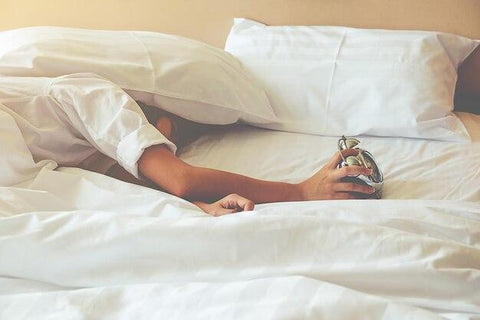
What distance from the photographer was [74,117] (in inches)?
46.7

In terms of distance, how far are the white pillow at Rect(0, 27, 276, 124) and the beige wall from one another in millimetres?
268

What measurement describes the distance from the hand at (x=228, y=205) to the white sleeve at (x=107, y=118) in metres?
0.16

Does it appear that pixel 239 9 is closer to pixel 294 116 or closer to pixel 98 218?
pixel 294 116

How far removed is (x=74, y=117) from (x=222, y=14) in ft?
2.24

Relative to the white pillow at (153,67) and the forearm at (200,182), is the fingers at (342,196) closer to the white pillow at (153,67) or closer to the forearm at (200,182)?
the forearm at (200,182)

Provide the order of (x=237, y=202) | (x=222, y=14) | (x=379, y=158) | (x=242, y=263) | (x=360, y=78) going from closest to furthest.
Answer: (x=242, y=263)
(x=237, y=202)
(x=379, y=158)
(x=360, y=78)
(x=222, y=14)

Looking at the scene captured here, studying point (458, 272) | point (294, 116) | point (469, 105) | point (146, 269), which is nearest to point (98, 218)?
point (146, 269)

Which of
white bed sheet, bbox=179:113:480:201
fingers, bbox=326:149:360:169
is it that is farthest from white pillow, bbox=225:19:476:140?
fingers, bbox=326:149:360:169

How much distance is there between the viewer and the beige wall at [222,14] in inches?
58.9

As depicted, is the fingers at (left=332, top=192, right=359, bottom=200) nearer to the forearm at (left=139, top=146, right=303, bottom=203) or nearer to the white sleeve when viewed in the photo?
the forearm at (left=139, top=146, right=303, bottom=203)

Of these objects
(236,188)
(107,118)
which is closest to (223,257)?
(236,188)

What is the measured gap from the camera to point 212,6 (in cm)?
170

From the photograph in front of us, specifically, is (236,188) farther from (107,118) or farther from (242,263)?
(242,263)

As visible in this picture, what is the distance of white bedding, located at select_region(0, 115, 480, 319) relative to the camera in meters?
0.65
